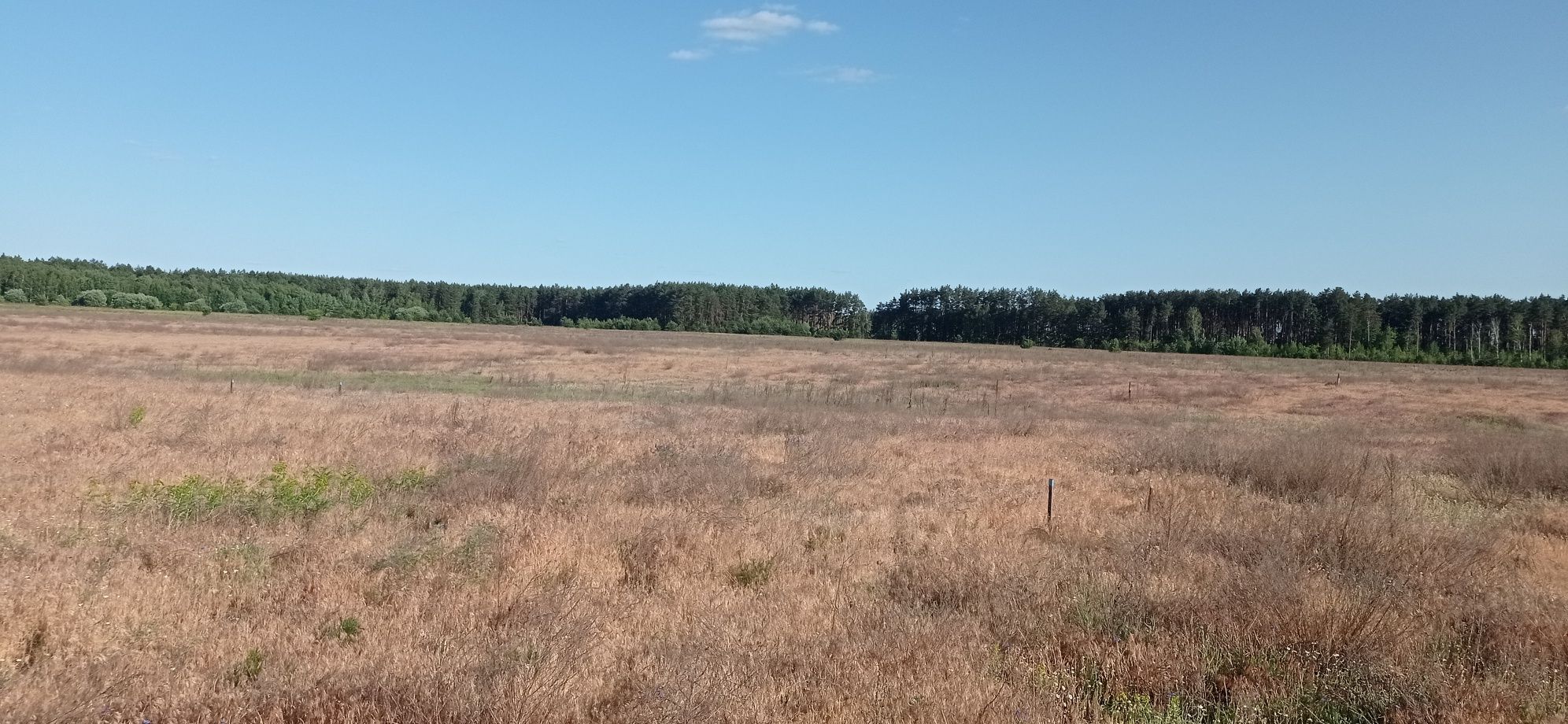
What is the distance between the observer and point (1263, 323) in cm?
12219

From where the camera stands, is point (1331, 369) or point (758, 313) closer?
point (1331, 369)

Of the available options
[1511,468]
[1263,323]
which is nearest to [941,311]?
[1263,323]

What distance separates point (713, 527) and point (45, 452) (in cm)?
968

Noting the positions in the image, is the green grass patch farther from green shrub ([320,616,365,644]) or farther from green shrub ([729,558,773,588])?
green shrub ([729,558,773,588])

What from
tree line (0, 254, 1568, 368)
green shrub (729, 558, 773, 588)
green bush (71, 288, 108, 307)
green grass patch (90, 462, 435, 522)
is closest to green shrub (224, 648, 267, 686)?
green shrub (729, 558, 773, 588)

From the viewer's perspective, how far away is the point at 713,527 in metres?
9.18

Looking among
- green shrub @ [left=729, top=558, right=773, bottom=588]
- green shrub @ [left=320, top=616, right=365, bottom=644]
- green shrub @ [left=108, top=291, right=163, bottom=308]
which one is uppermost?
green shrub @ [left=108, top=291, right=163, bottom=308]

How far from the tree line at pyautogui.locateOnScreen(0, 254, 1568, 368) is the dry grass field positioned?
9298 cm

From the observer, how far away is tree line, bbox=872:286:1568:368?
316 feet

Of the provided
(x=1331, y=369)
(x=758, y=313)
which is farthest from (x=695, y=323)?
(x=1331, y=369)

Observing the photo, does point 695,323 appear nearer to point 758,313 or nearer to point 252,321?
point 758,313

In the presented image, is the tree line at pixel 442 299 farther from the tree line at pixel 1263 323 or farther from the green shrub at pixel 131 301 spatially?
the tree line at pixel 1263 323

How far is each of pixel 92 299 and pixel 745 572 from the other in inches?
5293

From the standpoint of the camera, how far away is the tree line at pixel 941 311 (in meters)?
101
